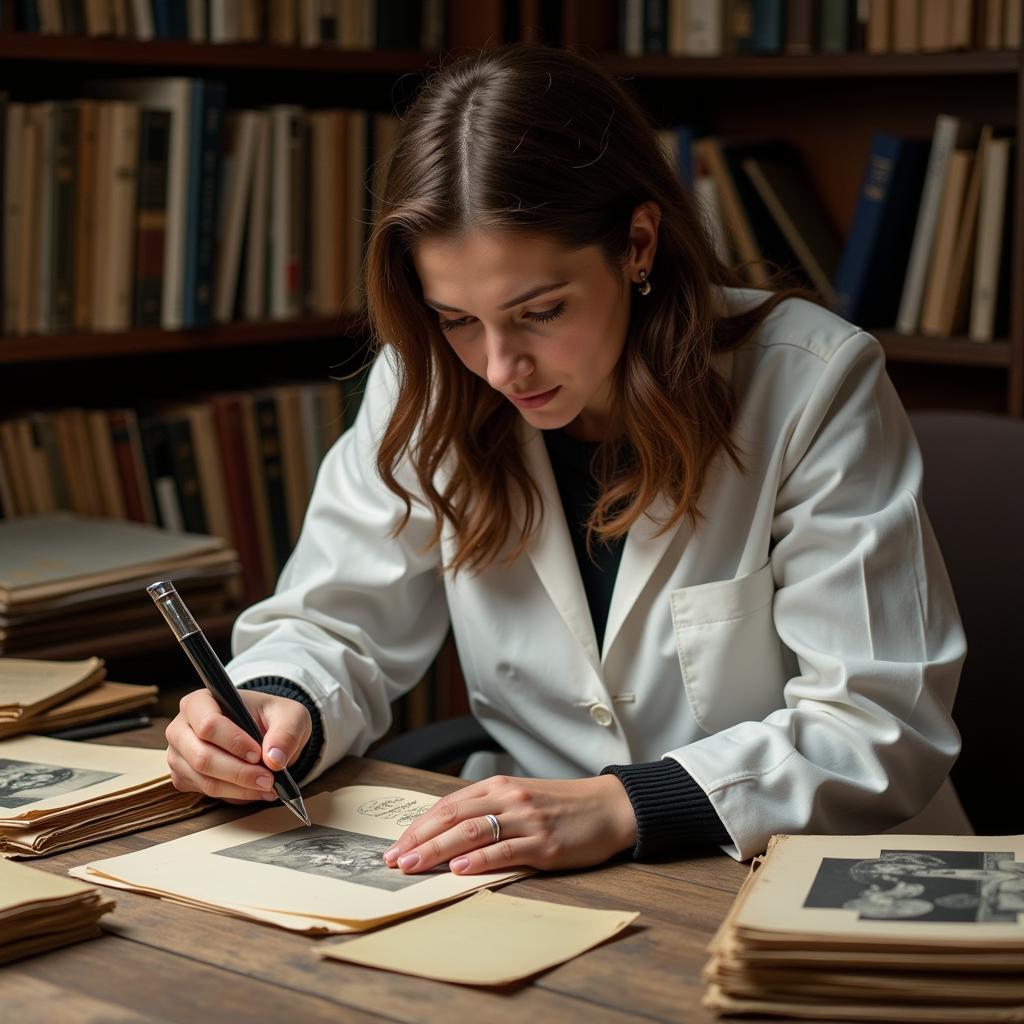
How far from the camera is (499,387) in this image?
1.34 metres

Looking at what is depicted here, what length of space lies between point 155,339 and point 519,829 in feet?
4.38

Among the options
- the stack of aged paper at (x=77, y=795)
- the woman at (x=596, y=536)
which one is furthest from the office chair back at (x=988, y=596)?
the stack of aged paper at (x=77, y=795)

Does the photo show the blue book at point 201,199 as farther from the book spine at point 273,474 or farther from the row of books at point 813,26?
the row of books at point 813,26

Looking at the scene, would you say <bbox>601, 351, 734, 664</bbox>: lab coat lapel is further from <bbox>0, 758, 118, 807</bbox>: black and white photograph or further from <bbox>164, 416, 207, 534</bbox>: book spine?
<bbox>164, 416, 207, 534</bbox>: book spine

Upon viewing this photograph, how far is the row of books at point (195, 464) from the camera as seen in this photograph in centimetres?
219

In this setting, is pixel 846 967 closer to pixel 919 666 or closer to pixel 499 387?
pixel 919 666

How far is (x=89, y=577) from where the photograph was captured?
1.90 meters

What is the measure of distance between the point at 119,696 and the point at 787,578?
71 cm

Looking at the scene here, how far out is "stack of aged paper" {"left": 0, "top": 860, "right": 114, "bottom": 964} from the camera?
1.01 metres

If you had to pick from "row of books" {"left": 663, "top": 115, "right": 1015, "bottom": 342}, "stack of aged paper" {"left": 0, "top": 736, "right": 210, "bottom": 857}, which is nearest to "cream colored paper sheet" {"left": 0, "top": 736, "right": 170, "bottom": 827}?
"stack of aged paper" {"left": 0, "top": 736, "right": 210, "bottom": 857}

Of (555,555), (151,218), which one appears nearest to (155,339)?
(151,218)

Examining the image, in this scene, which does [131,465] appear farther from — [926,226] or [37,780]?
[926,226]

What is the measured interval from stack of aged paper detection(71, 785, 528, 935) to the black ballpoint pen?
0.02m

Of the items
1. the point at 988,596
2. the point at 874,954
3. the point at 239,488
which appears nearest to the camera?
the point at 874,954
